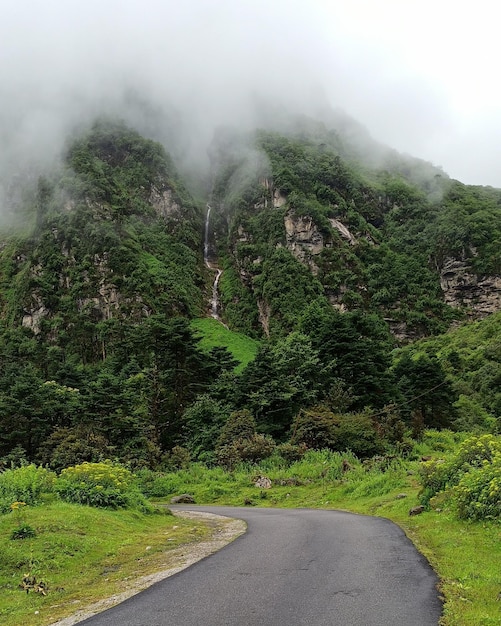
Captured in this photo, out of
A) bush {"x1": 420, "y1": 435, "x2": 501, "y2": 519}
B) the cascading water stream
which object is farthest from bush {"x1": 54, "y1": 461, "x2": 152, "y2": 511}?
the cascading water stream

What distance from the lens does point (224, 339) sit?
272 feet

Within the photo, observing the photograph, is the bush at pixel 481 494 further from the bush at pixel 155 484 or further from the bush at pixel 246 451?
the bush at pixel 246 451

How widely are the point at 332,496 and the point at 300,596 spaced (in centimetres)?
1645

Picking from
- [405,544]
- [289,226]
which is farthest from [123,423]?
[289,226]

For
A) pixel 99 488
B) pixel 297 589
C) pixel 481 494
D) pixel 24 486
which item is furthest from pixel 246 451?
pixel 297 589

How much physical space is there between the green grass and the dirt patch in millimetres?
54627

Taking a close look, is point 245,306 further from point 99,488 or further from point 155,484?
point 99,488

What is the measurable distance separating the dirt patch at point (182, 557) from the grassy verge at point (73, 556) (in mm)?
218

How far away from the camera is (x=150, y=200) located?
119 m

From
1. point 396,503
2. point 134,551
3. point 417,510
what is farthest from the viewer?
point 396,503

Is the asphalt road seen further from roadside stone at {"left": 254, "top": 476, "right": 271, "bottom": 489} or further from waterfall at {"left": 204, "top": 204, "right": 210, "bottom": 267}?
waterfall at {"left": 204, "top": 204, "right": 210, "bottom": 267}

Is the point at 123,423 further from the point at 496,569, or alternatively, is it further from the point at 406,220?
the point at 406,220

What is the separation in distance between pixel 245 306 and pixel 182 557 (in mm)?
87245

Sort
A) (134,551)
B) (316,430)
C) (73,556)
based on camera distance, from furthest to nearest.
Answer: (316,430)
(134,551)
(73,556)
